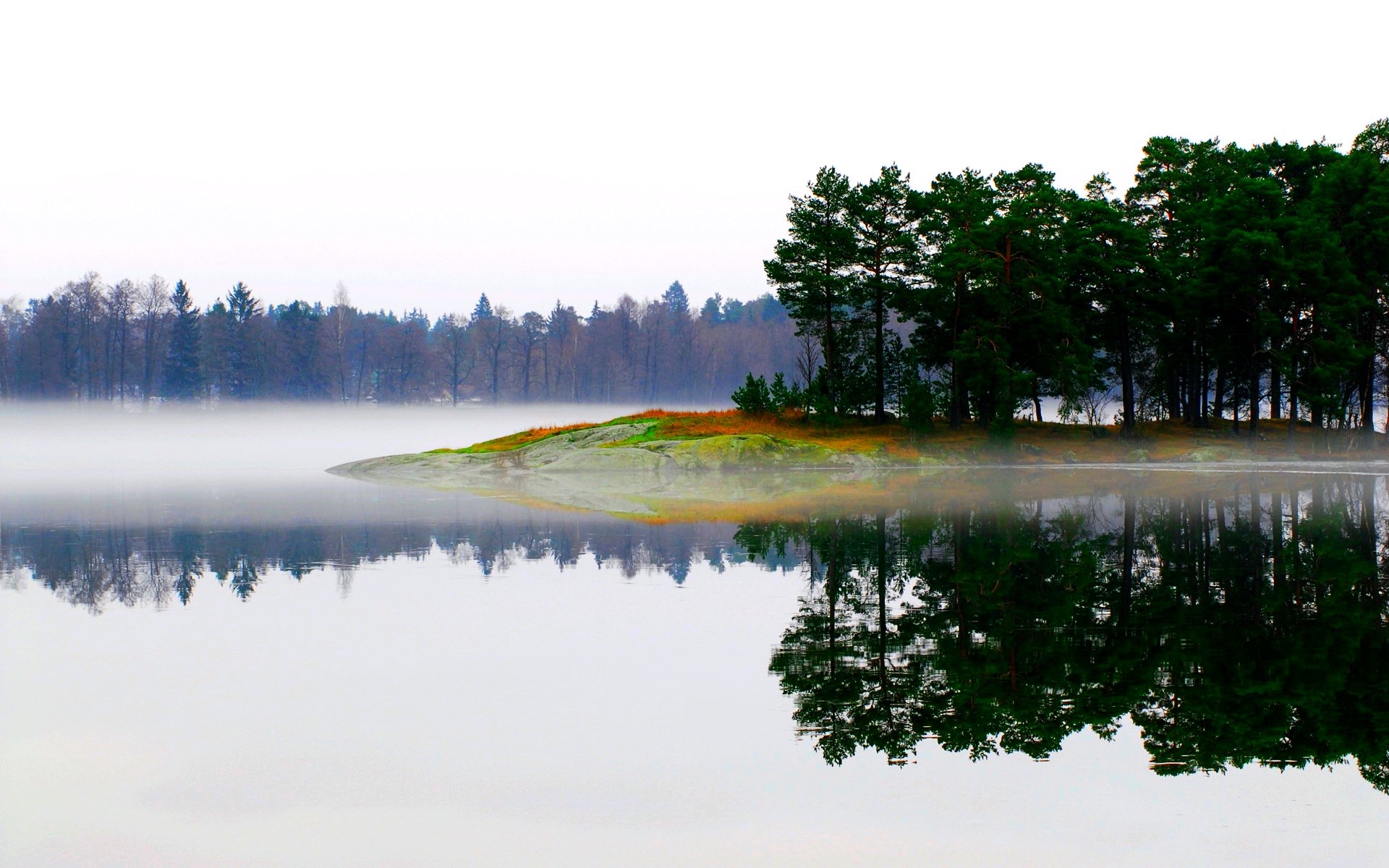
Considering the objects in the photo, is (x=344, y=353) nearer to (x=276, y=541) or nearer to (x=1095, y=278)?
(x=1095, y=278)

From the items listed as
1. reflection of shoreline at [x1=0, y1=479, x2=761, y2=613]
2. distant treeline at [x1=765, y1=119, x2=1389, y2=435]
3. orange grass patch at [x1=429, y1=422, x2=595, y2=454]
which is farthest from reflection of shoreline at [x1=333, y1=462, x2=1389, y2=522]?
distant treeline at [x1=765, y1=119, x2=1389, y2=435]

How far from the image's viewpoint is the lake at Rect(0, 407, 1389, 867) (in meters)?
6.73

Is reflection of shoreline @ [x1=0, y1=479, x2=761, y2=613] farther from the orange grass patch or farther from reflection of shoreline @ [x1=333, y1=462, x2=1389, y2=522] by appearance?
the orange grass patch

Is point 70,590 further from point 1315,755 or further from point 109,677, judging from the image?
point 1315,755

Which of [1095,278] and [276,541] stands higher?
[1095,278]

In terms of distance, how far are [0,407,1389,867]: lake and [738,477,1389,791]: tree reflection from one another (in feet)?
0.20

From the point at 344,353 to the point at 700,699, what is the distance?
407 ft

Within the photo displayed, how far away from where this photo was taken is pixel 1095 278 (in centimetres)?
4903

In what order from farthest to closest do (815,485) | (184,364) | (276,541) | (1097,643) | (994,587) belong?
1. (184,364)
2. (815,485)
3. (276,541)
4. (994,587)
5. (1097,643)

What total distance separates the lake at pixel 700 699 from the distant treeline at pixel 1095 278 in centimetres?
2775

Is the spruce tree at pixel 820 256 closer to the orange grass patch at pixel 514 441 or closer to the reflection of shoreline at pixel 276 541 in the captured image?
the orange grass patch at pixel 514 441

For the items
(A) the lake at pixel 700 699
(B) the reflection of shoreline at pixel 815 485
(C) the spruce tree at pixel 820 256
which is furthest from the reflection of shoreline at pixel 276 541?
(C) the spruce tree at pixel 820 256

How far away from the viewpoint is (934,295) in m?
48.2

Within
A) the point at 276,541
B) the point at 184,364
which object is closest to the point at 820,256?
the point at 276,541
